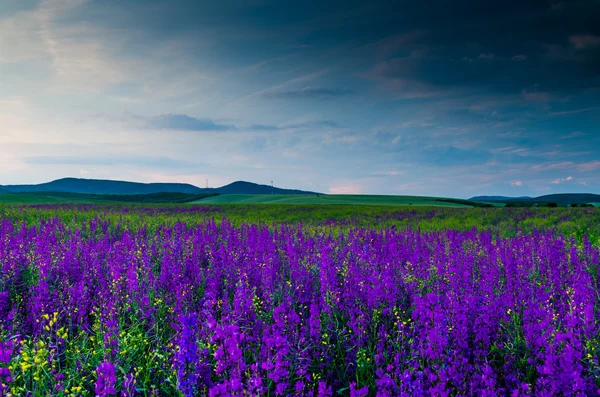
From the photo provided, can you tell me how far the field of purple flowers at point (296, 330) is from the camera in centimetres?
240

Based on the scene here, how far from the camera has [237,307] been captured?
295 centimetres

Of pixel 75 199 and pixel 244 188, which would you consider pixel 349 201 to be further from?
pixel 244 188

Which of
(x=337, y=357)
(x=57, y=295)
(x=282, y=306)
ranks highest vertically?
(x=282, y=306)

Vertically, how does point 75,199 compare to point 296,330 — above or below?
above

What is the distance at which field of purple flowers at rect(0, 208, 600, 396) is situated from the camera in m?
2.40

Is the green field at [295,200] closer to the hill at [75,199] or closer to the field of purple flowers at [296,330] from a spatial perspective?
the hill at [75,199]

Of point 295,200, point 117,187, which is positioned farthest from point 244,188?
point 295,200

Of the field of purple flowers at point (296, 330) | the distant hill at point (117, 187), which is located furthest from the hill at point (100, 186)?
the field of purple flowers at point (296, 330)

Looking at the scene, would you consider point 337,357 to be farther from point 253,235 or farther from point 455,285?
point 253,235

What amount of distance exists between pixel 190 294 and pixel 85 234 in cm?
942

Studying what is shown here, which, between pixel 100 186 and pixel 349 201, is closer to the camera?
pixel 349 201

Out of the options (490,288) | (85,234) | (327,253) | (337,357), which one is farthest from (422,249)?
(85,234)

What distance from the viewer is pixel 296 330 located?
3.51 m

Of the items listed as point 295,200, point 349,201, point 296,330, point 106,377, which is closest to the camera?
point 106,377
